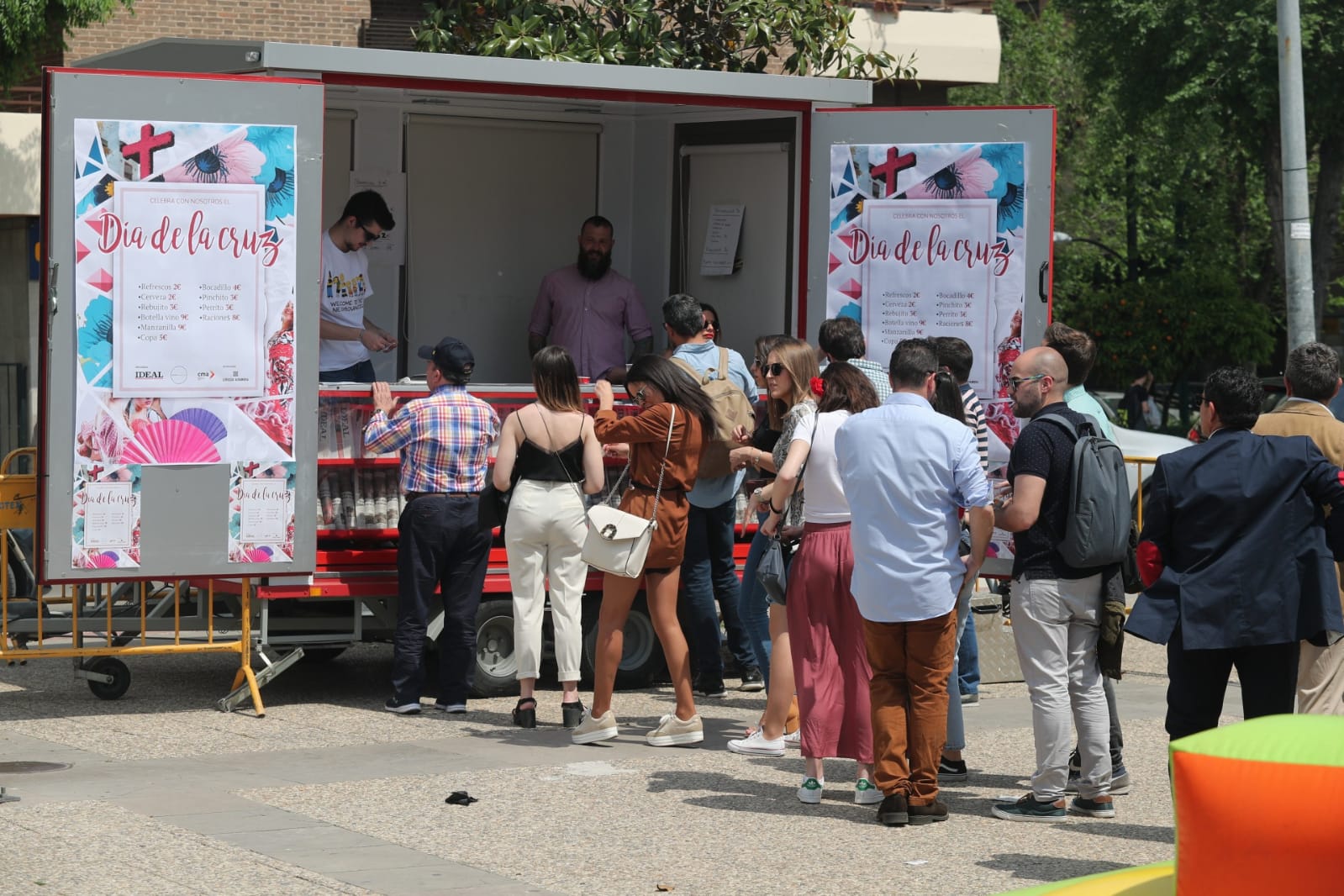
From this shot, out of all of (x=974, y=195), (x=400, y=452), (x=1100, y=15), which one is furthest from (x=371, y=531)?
(x=1100, y=15)

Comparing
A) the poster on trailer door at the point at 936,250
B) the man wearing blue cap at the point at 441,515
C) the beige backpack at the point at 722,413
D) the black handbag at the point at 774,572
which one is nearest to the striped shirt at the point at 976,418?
→ the poster on trailer door at the point at 936,250

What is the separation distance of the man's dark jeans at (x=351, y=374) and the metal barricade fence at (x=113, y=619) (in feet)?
4.45

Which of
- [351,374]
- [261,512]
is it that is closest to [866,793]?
[261,512]

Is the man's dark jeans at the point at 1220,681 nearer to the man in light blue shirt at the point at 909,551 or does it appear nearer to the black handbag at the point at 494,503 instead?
the man in light blue shirt at the point at 909,551

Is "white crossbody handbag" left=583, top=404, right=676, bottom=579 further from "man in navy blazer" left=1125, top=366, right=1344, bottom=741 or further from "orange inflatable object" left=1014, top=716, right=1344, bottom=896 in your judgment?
"orange inflatable object" left=1014, top=716, right=1344, bottom=896

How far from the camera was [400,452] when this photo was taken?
30.7 ft

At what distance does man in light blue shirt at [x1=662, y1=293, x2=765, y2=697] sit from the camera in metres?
9.56

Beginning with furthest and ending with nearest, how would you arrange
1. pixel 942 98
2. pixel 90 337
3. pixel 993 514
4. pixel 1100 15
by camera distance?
pixel 1100 15 < pixel 942 98 < pixel 90 337 < pixel 993 514

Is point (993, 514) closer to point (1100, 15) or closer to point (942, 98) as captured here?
point (942, 98)

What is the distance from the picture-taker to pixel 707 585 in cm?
989

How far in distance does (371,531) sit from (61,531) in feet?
5.48

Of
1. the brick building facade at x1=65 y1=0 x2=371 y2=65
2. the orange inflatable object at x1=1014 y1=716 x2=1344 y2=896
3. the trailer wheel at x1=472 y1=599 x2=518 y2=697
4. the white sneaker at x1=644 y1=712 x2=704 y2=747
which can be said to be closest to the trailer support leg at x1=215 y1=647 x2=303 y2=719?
the trailer wheel at x1=472 y1=599 x2=518 y2=697

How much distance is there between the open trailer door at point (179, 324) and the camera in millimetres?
8695

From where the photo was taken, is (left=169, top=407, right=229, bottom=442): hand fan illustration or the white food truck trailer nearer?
the white food truck trailer
